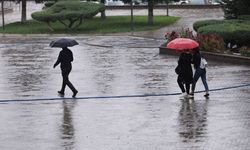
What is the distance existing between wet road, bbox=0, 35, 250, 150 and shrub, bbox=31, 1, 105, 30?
1940cm

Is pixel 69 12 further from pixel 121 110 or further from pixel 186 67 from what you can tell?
pixel 121 110

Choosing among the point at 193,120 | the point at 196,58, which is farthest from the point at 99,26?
the point at 193,120

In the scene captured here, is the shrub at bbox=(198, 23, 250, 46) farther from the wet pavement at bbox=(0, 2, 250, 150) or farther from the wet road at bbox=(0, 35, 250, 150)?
the wet road at bbox=(0, 35, 250, 150)

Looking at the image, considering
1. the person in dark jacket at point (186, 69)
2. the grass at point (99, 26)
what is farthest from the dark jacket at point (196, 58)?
the grass at point (99, 26)

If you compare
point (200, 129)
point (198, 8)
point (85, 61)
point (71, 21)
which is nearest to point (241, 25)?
point (85, 61)

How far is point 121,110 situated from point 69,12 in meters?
30.8

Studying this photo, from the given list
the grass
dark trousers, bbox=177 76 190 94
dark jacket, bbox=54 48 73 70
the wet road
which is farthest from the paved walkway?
dark trousers, bbox=177 76 190 94

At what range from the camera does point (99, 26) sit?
157 feet

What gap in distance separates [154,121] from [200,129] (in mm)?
1188

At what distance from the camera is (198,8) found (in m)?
62.6

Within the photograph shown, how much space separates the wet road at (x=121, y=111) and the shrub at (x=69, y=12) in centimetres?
1940

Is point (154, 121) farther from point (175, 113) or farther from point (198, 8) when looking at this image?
point (198, 8)

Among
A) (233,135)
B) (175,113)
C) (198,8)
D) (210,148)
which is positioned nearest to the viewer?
(210,148)

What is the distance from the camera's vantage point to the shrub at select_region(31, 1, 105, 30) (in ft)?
145
